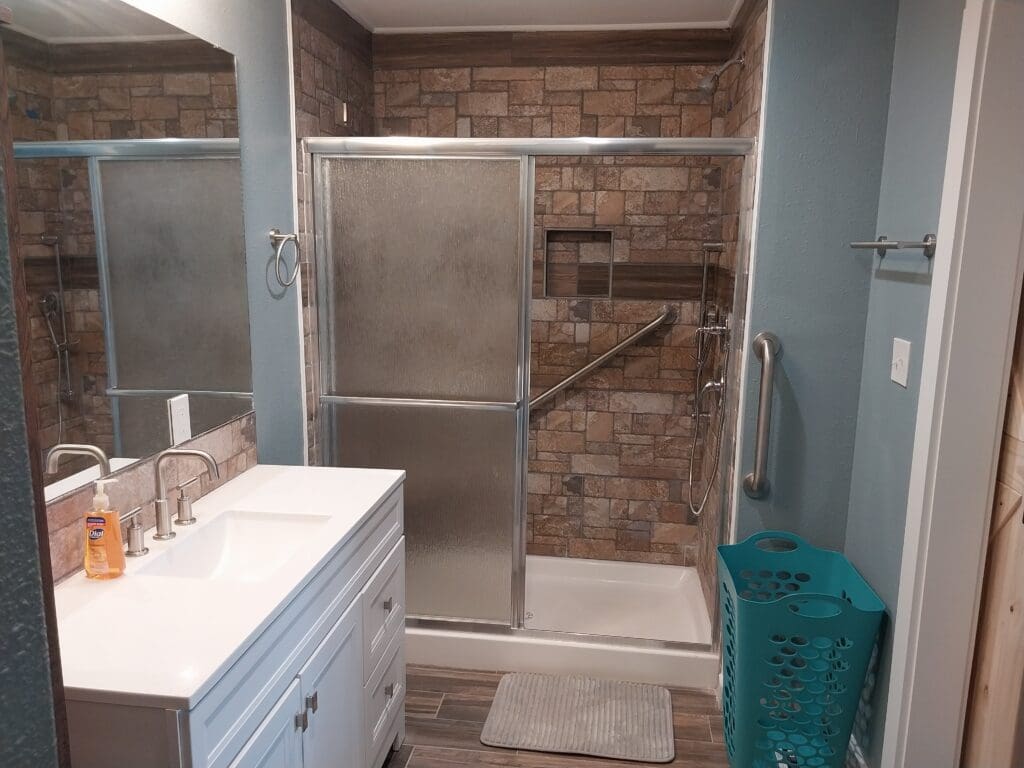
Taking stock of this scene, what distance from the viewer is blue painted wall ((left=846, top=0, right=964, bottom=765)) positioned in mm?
1962

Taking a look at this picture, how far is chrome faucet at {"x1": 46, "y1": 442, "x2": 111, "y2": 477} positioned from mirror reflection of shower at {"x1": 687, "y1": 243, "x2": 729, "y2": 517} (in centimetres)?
223

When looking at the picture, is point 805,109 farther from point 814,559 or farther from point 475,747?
point 475,747

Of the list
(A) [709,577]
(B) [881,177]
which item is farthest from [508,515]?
(B) [881,177]

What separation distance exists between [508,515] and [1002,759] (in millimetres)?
1639

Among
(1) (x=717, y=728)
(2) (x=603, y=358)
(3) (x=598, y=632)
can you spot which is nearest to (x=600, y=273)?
(2) (x=603, y=358)

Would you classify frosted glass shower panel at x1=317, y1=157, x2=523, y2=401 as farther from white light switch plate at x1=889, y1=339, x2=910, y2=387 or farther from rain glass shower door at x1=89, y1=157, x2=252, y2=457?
white light switch plate at x1=889, y1=339, x2=910, y2=387

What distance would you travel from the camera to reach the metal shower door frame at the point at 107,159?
1.55 metres

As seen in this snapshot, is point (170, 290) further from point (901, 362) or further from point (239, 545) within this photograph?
point (901, 362)

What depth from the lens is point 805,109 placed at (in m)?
Answer: 2.38

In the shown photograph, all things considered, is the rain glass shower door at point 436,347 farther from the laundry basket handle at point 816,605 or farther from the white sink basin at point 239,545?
the laundry basket handle at point 816,605

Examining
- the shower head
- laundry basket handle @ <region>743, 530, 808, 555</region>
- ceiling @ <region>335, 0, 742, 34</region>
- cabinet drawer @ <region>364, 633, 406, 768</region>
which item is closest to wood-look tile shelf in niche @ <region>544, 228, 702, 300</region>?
the shower head

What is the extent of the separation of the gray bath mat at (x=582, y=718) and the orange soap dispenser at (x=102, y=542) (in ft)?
4.70

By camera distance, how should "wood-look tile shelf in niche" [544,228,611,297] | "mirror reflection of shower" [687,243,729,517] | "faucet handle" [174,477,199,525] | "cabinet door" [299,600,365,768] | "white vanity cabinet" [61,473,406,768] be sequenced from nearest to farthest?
1. "white vanity cabinet" [61,473,406,768]
2. "cabinet door" [299,600,365,768]
3. "faucet handle" [174,477,199,525]
4. "mirror reflection of shower" [687,243,729,517]
5. "wood-look tile shelf in niche" [544,228,611,297]

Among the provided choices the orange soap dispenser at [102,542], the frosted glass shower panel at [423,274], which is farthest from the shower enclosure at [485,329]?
the orange soap dispenser at [102,542]
